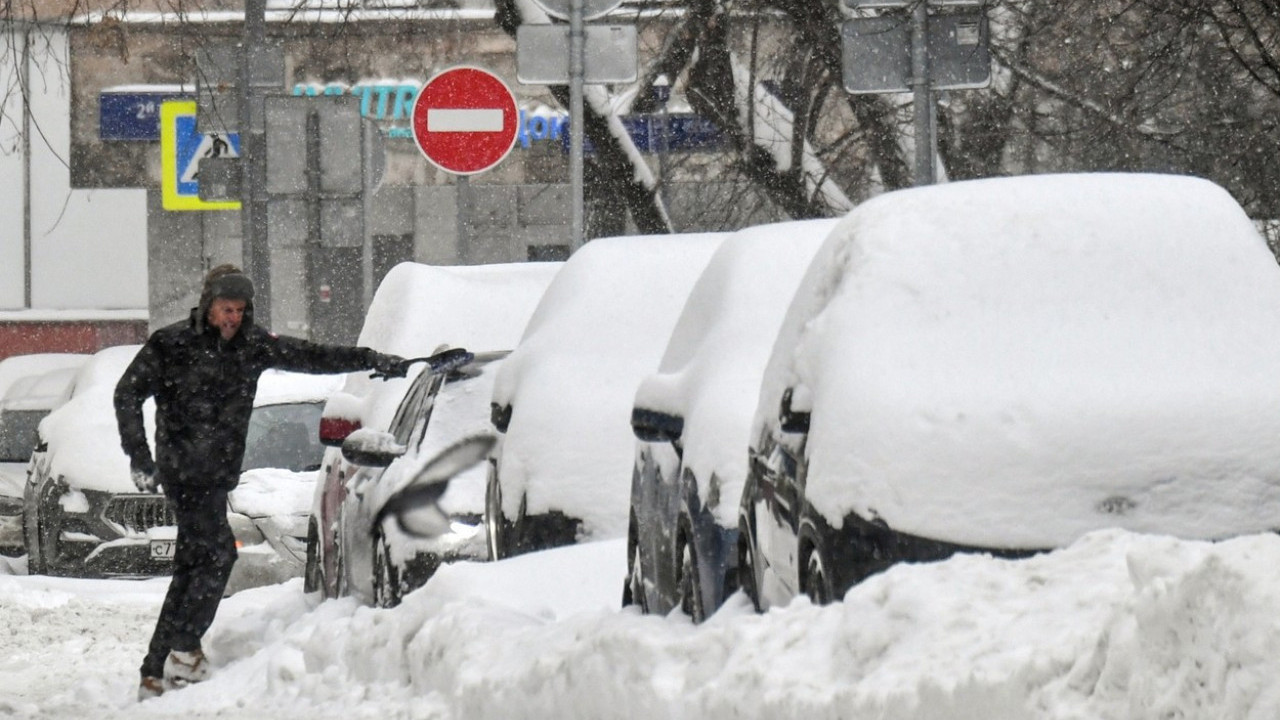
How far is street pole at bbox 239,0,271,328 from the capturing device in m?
17.1

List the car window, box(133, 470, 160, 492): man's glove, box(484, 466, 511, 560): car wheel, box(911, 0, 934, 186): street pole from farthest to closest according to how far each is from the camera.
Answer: box(911, 0, 934, 186): street pole → the car window → box(133, 470, 160, 492): man's glove → box(484, 466, 511, 560): car wheel

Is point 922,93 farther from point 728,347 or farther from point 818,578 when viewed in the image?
point 818,578

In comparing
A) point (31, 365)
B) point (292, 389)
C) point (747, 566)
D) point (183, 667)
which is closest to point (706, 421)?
point (747, 566)

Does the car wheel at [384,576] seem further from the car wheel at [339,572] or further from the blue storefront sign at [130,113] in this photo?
the blue storefront sign at [130,113]

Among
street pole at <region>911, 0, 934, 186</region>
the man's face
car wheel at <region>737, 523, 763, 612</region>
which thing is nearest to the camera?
car wheel at <region>737, 523, 763, 612</region>

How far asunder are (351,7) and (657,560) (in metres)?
4.86

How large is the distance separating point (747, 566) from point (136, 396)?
3597 mm

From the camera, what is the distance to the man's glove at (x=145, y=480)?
366 inches

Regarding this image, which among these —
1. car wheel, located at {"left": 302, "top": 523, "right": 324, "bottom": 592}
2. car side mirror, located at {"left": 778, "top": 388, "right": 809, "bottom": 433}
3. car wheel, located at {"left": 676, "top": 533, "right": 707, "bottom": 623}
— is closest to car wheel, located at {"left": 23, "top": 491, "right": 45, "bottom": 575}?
car wheel, located at {"left": 302, "top": 523, "right": 324, "bottom": 592}

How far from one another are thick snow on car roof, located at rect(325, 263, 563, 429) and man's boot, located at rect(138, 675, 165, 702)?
150 inches

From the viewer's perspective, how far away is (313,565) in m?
11.7

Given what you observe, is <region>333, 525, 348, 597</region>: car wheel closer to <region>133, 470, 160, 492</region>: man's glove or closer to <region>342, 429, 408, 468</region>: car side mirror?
<region>342, 429, 408, 468</region>: car side mirror

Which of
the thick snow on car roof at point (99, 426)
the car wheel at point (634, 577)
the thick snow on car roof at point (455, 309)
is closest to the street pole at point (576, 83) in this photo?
the thick snow on car roof at point (455, 309)

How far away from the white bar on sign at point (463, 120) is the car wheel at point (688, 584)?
7.16 metres
